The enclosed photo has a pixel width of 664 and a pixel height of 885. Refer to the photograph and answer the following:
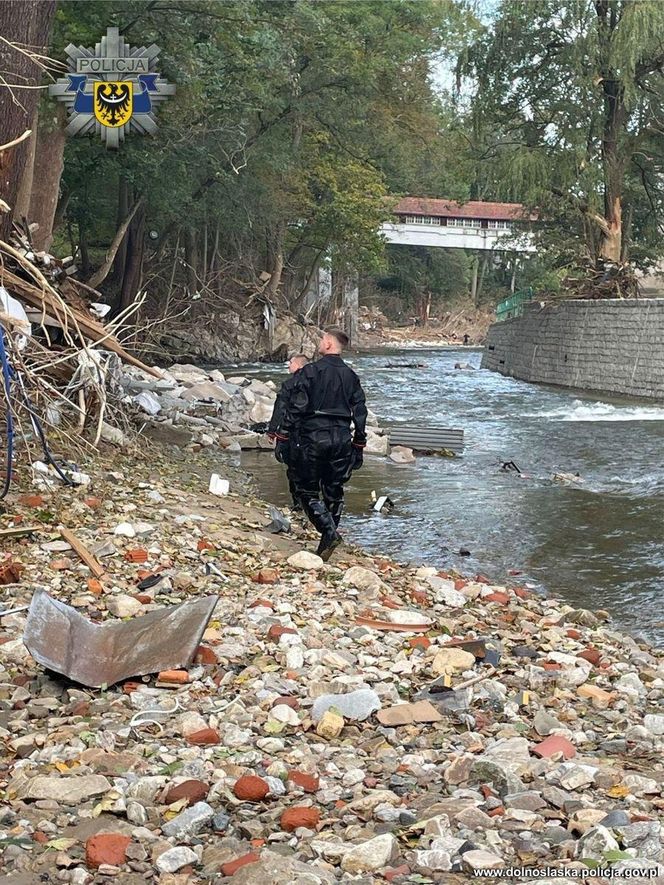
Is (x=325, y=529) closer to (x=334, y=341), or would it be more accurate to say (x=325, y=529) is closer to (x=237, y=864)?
(x=334, y=341)

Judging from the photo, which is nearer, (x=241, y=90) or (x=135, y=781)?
(x=135, y=781)

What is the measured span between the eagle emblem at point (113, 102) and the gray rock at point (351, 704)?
16.2 m

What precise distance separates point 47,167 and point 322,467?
38.9 ft

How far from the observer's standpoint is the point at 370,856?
3.27 metres

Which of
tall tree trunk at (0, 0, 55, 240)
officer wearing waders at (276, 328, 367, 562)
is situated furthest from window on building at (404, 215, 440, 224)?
officer wearing waders at (276, 328, 367, 562)

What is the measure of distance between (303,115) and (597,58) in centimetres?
1046

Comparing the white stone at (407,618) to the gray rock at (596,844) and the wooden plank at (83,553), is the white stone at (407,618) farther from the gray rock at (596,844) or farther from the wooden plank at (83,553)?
the gray rock at (596,844)

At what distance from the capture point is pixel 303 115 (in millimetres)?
34000

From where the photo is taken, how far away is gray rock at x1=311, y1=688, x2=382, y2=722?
4.55 metres

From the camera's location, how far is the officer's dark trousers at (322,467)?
8.01 metres

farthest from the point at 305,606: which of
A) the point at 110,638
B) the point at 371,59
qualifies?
the point at 371,59

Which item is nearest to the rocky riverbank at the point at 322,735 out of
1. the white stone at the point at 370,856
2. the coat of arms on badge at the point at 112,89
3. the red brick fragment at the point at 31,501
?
the white stone at the point at 370,856

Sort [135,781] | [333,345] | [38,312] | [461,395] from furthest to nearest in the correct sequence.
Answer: [461,395] → [38,312] → [333,345] → [135,781]

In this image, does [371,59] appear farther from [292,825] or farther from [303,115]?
[292,825]
